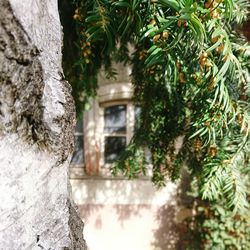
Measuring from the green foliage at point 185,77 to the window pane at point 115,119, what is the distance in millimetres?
2510

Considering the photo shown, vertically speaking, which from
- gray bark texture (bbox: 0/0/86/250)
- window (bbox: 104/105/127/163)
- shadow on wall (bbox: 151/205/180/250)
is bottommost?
shadow on wall (bbox: 151/205/180/250)

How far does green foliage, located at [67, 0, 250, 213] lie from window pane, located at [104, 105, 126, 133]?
2.51 meters

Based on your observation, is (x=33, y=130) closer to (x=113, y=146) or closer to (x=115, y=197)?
(x=115, y=197)

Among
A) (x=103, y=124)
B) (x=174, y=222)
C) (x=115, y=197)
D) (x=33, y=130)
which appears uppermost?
(x=103, y=124)

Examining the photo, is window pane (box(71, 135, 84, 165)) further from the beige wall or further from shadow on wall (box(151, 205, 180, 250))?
shadow on wall (box(151, 205, 180, 250))

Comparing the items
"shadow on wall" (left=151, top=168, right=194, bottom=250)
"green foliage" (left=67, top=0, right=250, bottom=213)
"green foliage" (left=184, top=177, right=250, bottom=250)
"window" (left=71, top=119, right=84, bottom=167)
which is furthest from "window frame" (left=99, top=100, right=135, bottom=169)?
"green foliage" (left=67, top=0, right=250, bottom=213)

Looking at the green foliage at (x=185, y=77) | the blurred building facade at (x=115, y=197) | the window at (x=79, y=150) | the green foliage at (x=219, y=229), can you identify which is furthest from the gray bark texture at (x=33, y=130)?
the window at (x=79, y=150)

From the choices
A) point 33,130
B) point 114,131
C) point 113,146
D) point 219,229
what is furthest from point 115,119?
point 33,130

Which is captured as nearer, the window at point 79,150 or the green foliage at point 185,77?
the green foliage at point 185,77

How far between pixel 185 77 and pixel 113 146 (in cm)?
387

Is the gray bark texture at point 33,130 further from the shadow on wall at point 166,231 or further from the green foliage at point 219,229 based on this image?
the shadow on wall at point 166,231

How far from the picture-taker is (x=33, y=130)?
1053 mm

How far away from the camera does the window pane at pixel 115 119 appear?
576 centimetres

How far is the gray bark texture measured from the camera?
95 centimetres
